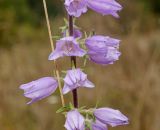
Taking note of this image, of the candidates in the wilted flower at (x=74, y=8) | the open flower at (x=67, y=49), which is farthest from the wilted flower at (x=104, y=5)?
the open flower at (x=67, y=49)

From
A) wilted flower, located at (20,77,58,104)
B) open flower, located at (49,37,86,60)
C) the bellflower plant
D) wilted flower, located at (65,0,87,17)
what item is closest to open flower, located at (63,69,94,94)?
the bellflower plant

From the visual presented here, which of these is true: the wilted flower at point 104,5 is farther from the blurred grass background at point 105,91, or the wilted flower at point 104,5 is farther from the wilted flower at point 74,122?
the blurred grass background at point 105,91

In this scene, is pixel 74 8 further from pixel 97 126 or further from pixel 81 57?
pixel 97 126

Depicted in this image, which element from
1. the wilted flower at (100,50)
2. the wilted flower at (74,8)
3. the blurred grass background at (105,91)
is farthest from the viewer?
the blurred grass background at (105,91)

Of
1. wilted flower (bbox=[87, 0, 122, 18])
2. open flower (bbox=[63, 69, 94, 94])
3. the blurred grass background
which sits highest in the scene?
wilted flower (bbox=[87, 0, 122, 18])

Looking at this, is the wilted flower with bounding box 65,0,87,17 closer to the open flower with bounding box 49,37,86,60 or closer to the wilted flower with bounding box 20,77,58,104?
the open flower with bounding box 49,37,86,60

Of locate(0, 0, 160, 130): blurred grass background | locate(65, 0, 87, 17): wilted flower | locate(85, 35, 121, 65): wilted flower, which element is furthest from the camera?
locate(0, 0, 160, 130): blurred grass background

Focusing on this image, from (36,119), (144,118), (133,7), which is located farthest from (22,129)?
(133,7)

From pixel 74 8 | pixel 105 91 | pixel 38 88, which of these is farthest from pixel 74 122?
pixel 105 91

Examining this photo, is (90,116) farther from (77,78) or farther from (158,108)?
(158,108)

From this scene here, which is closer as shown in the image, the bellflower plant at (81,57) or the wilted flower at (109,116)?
the bellflower plant at (81,57)
